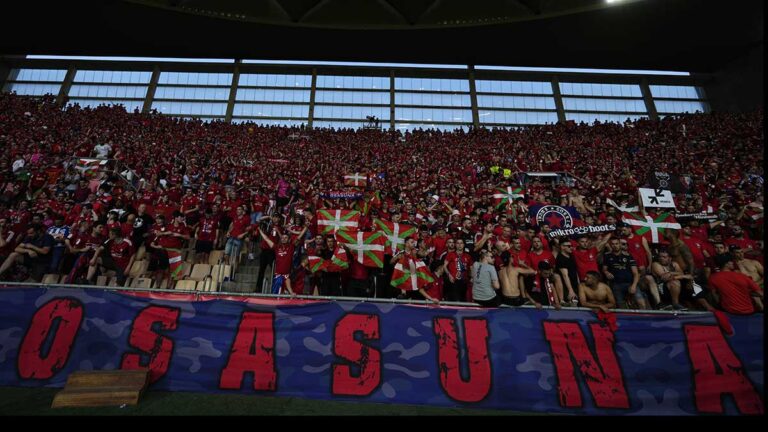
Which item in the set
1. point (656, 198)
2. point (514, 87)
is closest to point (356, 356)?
point (656, 198)

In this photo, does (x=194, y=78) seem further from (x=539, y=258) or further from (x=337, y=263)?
(x=539, y=258)

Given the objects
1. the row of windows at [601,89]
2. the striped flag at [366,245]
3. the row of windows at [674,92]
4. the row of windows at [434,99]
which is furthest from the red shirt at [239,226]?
the row of windows at [674,92]

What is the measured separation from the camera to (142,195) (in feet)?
38.9

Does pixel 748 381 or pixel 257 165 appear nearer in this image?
pixel 748 381

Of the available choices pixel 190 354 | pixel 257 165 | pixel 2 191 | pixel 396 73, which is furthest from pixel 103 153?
pixel 396 73

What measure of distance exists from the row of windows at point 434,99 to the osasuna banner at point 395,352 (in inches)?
1171

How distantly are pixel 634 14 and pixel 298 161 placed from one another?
24.4 metres

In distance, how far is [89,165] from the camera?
14.8 metres

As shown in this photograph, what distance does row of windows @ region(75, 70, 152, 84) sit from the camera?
33062 millimetres

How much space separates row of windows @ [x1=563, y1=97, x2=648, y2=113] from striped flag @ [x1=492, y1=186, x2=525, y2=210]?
2505 cm

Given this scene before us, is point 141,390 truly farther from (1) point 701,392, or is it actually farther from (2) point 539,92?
(2) point 539,92

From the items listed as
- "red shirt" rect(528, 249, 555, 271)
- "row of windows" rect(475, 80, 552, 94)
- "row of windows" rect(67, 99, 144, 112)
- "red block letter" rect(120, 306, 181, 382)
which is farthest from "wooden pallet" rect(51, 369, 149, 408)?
"row of windows" rect(475, 80, 552, 94)

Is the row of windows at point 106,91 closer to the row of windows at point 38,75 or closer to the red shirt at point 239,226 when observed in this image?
the row of windows at point 38,75

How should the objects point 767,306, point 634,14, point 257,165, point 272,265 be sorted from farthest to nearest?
point 634,14 → point 257,165 → point 272,265 → point 767,306
